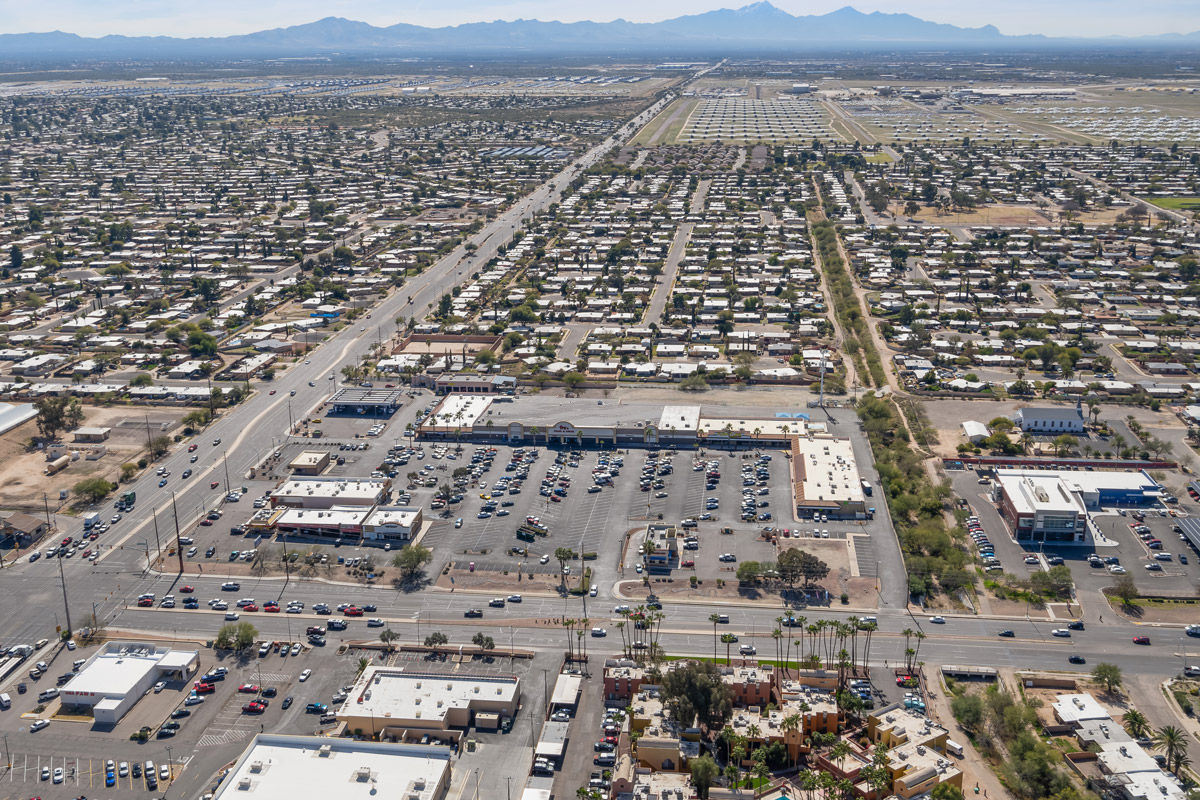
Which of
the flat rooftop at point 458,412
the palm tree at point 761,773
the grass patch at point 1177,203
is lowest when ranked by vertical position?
the palm tree at point 761,773

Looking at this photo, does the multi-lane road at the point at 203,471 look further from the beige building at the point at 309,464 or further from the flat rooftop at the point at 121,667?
the flat rooftop at the point at 121,667

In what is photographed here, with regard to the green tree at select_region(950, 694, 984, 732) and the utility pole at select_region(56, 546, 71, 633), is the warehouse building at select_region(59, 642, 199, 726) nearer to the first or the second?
the utility pole at select_region(56, 546, 71, 633)

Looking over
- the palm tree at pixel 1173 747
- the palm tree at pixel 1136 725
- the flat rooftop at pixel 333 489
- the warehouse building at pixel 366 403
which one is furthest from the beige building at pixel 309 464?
the palm tree at pixel 1173 747

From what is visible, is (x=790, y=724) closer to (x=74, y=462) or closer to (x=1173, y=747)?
(x=1173, y=747)

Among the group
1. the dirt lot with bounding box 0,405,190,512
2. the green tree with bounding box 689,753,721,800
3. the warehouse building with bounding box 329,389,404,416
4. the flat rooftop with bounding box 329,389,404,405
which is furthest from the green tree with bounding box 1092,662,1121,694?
the dirt lot with bounding box 0,405,190,512

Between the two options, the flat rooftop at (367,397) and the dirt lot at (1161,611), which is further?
the flat rooftop at (367,397)

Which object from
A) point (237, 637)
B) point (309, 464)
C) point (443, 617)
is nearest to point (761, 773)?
point (443, 617)

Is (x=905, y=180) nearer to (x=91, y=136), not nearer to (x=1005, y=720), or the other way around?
(x=1005, y=720)
